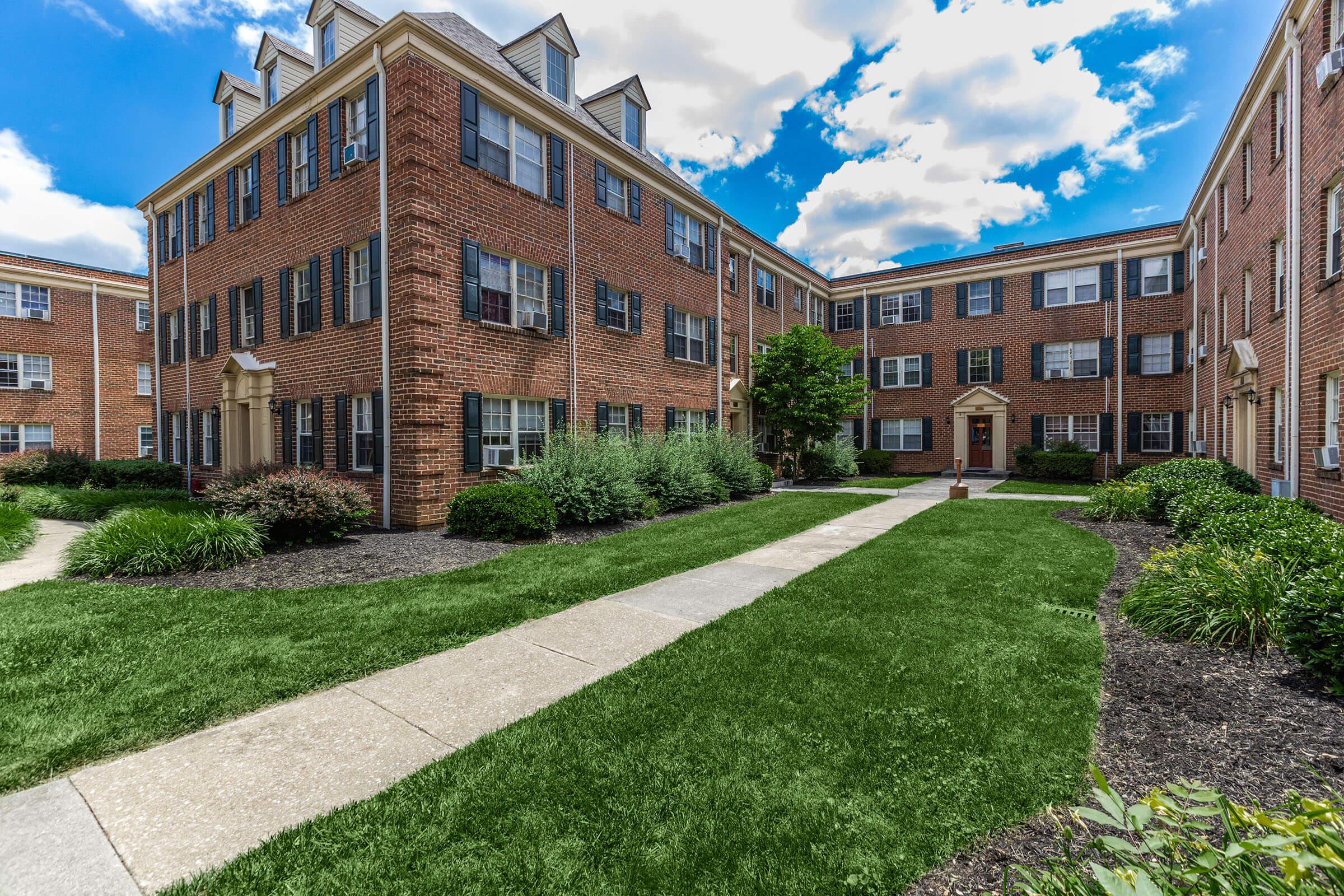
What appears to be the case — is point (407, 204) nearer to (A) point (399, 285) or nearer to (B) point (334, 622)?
(A) point (399, 285)

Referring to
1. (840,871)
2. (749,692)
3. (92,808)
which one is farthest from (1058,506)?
(92,808)

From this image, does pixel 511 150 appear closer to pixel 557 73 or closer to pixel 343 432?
pixel 557 73

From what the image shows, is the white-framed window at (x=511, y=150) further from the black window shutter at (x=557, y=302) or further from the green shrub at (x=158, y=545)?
the green shrub at (x=158, y=545)

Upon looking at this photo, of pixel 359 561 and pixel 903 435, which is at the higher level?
pixel 903 435

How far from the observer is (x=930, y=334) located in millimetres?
25000

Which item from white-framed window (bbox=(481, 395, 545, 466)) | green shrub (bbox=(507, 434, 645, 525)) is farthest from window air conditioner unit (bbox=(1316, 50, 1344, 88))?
white-framed window (bbox=(481, 395, 545, 466))

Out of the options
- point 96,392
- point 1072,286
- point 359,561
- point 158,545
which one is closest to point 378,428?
point 359,561

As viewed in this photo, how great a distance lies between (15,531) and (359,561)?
6.07 m

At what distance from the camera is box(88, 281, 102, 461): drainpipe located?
22500mm

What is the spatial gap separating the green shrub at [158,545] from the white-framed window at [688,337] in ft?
37.8

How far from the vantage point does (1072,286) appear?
22.5m

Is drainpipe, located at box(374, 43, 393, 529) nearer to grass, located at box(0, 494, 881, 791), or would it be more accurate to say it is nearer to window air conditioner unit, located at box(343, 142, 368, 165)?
window air conditioner unit, located at box(343, 142, 368, 165)

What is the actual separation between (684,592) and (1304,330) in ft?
35.7

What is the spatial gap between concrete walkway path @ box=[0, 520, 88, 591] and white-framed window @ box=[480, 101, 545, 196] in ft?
30.1
